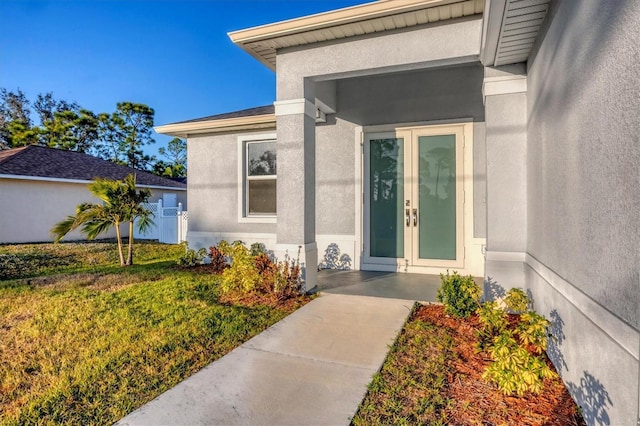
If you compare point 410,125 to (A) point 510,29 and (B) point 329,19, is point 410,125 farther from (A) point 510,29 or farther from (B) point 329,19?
(A) point 510,29

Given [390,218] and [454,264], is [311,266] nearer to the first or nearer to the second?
[390,218]

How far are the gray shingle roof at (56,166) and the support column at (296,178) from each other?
12.7 m

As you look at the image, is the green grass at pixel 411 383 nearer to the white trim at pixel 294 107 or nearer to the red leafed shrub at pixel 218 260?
the white trim at pixel 294 107

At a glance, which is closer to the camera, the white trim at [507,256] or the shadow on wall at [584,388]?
the shadow on wall at [584,388]

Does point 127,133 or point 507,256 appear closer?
point 507,256

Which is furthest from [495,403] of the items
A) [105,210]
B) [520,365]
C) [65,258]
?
[65,258]

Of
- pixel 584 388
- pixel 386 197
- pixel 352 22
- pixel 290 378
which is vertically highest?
pixel 352 22

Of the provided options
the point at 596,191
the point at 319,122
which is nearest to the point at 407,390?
the point at 596,191

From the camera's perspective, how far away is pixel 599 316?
6.34 ft

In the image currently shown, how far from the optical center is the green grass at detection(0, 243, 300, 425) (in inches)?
99.1

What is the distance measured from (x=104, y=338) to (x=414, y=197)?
5.31 m

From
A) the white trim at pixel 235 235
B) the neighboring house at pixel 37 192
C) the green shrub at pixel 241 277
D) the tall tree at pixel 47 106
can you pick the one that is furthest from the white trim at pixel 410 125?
the tall tree at pixel 47 106

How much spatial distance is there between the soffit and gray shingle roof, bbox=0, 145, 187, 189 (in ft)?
41.5

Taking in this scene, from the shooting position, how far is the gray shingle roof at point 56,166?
42.7 ft
